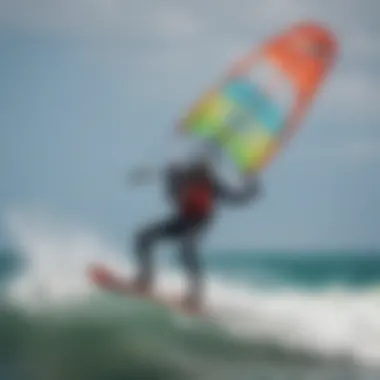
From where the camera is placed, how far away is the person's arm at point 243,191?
5.83 ft

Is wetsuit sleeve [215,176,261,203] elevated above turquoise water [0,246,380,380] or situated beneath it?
elevated above

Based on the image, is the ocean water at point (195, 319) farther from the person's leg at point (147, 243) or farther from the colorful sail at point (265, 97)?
the colorful sail at point (265, 97)

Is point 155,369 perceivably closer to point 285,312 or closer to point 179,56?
point 285,312

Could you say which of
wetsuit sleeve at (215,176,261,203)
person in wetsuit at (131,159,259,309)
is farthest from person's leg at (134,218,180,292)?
wetsuit sleeve at (215,176,261,203)

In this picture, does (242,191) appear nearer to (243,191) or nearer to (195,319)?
(243,191)

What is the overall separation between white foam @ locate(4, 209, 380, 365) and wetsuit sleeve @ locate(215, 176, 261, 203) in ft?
0.49

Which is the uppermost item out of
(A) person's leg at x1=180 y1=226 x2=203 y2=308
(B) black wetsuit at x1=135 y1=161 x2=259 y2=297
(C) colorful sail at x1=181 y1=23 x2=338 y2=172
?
(C) colorful sail at x1=181 y1=23 x2=338 y2=172

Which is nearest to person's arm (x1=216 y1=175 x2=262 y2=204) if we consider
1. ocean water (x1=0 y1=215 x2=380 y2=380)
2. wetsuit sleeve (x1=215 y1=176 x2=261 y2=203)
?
wetsuit sleeve (x1=215 y1=176 x2=261 y2=203)

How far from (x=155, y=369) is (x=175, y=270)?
0.60 feet

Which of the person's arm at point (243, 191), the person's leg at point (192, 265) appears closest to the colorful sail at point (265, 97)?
the person's arm at point (243, 191)

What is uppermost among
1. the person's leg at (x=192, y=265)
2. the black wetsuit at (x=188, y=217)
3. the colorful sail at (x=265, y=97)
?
the colorful sail at (x=265, y=97)

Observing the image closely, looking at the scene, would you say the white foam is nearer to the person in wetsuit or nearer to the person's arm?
the person in wetsuit

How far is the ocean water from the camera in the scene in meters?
1.73

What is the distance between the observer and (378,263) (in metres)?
1.81
